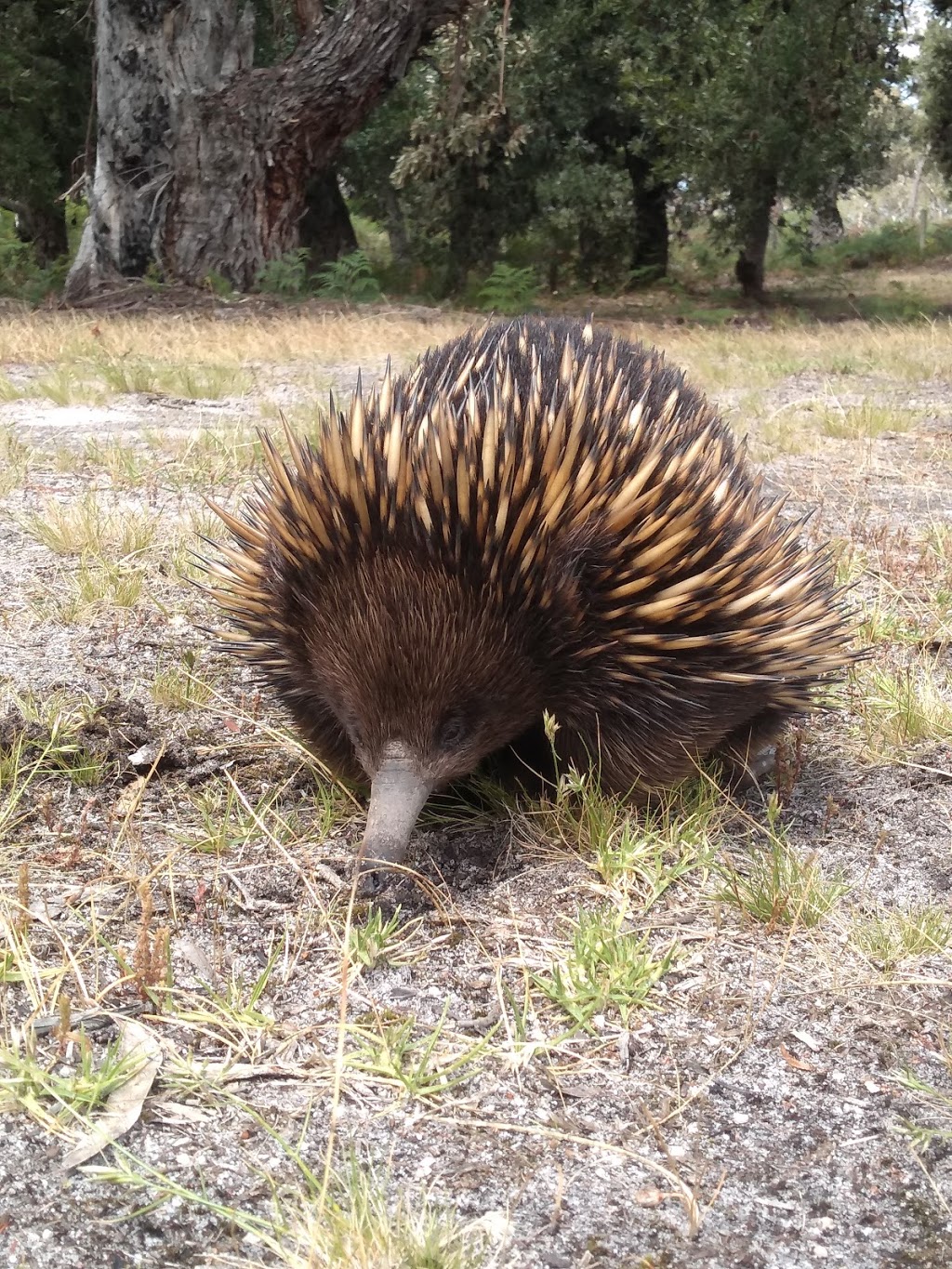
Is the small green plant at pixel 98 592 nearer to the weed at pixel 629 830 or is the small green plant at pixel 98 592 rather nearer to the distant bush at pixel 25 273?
the weed at pixel 629 830

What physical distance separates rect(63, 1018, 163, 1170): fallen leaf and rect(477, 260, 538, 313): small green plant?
1314 centimetres

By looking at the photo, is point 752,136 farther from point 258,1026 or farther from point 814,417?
point 258,1026

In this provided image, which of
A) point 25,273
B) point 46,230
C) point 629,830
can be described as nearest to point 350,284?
point 25,273

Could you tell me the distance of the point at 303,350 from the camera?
27.5ft

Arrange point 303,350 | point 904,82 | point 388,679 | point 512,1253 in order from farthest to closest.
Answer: point 904,82 < point 303,350 < point 388,679 < point 512,1253

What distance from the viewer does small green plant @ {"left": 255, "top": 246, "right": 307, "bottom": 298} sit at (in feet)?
40.1

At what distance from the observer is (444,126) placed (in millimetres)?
13875

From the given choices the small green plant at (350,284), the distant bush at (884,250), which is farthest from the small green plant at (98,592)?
the distant bush at (884,250)

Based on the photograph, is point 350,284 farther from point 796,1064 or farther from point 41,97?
point 796,1064

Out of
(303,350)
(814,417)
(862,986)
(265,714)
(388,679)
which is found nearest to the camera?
(862,986)

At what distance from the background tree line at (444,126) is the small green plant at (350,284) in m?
0.65

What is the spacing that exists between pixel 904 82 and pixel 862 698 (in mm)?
15988

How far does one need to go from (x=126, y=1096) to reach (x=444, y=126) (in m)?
13.9

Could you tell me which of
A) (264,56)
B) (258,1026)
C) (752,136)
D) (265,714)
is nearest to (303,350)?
(265,714)
